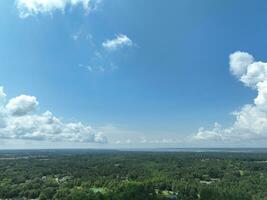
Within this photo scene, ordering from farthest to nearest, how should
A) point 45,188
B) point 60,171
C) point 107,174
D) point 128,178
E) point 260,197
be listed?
point 60,171 → point 107,174 → point 128,178 → point 45,188 → point 260,197

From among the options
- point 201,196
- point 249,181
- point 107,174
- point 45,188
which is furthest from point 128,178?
point 201,196

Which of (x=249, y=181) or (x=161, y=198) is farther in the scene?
(x=249, y=181)

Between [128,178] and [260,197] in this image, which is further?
[128,178]

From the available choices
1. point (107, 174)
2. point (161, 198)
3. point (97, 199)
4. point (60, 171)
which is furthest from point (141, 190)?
point (60, 171)

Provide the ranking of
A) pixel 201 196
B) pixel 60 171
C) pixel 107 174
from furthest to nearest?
pixel 60 171 → pixel 107 174 → pixel 201 196

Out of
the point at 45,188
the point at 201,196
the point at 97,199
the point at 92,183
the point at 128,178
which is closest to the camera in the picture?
the point at 97,199

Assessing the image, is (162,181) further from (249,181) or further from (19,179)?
(19,179)

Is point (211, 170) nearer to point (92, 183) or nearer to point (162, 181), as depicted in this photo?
point (162, 181)

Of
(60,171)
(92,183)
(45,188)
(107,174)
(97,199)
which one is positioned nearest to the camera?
(97,199)
